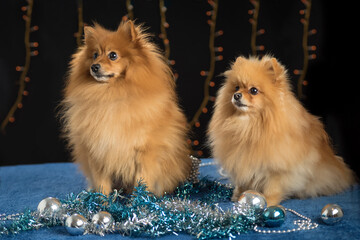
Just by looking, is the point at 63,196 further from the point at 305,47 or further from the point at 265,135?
the point at 305,47

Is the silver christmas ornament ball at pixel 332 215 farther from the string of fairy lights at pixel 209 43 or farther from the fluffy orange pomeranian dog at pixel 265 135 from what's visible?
the string of fairy lights at pixel 209 43

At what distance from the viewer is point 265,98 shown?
100.0 inches

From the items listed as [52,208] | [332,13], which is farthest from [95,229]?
[332,13]

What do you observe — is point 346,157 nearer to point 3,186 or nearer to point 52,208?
point 52,208

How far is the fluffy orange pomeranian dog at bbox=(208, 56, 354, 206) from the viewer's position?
2549 mm

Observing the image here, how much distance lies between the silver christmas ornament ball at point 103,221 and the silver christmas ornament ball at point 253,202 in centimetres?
67

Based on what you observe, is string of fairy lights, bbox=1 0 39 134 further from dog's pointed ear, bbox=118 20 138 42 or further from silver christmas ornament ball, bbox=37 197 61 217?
silver christmas ornament ball, bbox=37 197 61 217

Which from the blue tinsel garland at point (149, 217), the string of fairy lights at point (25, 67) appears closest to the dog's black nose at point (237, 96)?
the blue tinsel garland at point (149, 217)

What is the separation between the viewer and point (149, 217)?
7.25ft

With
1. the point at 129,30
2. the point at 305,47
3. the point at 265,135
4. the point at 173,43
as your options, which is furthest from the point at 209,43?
the point at 265,135

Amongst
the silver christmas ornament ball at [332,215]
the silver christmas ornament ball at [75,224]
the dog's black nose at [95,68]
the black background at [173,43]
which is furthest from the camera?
the black background at [173,43]

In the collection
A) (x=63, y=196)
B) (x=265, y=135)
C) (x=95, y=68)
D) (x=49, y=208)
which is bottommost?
(x=63, y=196)

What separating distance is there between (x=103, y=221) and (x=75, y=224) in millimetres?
133

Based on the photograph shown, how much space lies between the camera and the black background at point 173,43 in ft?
13.1
